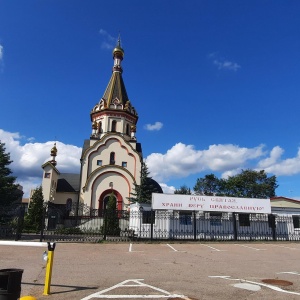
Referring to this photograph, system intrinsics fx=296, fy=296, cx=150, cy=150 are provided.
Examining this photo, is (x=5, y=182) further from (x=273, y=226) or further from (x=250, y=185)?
(x=250, y=185)

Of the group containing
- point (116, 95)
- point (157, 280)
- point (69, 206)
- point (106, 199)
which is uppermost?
point (116, 95)

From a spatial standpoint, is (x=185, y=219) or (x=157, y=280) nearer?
(x=157, y=280)

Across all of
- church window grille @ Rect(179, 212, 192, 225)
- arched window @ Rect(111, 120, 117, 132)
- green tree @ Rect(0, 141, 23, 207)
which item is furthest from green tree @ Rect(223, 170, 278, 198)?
green tree @ Rect(0, 141, 23, 207)

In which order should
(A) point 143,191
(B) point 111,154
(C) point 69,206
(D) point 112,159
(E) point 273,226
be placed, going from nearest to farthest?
(E) point 273,226 < (C) point 69,206 < (A) point 143,191 < (D) point 112,159 < (B) point 111,154

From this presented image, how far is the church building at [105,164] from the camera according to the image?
35.9 m

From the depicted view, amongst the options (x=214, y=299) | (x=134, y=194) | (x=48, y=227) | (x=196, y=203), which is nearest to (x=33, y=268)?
(x=214, y=299)

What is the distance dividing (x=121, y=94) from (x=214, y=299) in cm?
4008

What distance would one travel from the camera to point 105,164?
37562mm

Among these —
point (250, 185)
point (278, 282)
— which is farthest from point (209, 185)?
point (278, 282)

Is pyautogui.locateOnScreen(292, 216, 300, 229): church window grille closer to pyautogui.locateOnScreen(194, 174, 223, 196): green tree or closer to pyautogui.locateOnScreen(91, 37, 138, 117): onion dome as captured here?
pyautogui.locateOnScreen(91, 37, 138, 117): onion dome

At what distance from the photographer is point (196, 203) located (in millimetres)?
21703

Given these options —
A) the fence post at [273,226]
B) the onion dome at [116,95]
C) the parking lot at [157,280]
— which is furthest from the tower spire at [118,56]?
the parking lot at [157,280]

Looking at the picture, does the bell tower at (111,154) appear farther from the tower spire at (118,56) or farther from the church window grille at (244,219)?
the church window grille at (244,219)

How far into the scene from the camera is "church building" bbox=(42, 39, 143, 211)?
3594 cm
